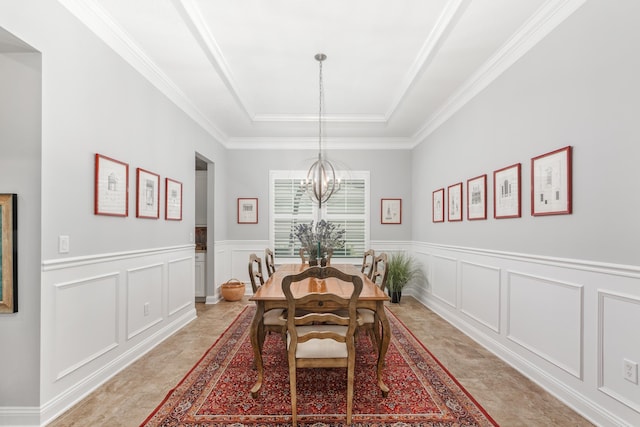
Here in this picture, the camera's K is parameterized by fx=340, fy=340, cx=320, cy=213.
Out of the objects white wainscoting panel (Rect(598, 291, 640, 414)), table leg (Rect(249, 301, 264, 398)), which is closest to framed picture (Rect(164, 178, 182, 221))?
table leg (Rect(249, 301, 264, 398))

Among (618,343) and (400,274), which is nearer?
(618,343)

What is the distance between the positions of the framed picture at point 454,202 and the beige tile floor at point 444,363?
4.39 feet

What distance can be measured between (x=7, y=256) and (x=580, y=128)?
368 cm

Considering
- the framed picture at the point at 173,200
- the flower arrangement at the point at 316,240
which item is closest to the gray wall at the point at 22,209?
the framed picture at the point at 173,200

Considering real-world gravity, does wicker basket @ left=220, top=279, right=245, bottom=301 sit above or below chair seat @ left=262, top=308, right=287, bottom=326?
below

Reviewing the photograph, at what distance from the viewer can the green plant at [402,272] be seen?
529cm

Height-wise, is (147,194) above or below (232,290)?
above

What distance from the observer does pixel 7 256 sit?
2.03 metres

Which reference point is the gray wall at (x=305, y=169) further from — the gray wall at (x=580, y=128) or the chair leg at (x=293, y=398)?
the chair leg at (x=293, y=398)

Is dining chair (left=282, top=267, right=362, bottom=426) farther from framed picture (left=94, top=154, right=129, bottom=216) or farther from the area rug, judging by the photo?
framed picture (left=94, top=154, right=129, bottom=216)

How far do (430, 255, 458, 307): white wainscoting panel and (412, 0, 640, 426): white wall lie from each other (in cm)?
56

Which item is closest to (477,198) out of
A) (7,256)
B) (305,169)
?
(305,169)

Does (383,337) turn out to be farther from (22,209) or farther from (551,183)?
(22,209)

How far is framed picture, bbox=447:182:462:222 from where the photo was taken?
408cm
